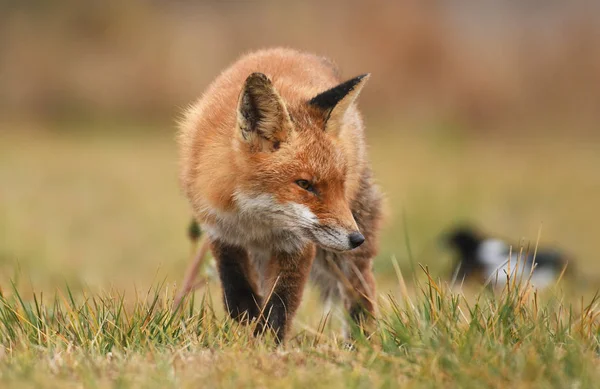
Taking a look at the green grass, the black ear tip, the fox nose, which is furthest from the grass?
the black ear tip

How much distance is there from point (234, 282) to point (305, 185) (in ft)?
3.44

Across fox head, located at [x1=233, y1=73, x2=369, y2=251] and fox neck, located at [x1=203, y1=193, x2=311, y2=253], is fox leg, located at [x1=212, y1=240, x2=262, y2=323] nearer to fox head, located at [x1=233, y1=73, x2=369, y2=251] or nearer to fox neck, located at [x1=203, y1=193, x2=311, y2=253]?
fox neck, located at [x1=203, y1=193, x2=311, y2=253]

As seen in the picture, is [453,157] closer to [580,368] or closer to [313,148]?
[313,148]

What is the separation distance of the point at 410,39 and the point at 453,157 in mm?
3824

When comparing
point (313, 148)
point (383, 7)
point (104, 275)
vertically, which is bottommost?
point (104, 275)

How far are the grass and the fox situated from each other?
0.33 metres

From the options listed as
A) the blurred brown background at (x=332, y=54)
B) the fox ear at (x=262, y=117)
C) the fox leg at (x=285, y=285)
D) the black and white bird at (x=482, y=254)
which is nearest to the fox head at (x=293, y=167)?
the fox ear at (x=262, y=117)

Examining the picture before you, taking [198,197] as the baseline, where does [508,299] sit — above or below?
below

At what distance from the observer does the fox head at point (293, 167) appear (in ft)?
15.3

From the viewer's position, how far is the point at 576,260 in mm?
12461

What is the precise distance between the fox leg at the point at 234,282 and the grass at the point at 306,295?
8.0 inches

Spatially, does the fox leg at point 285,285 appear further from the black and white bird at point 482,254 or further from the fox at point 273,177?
the black and white bird at point 482,254

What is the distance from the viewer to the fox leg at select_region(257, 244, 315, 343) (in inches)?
204

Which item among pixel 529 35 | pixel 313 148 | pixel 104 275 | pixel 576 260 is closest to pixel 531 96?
pixel 529 35
